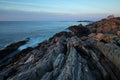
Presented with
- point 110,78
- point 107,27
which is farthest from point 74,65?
point 107,27

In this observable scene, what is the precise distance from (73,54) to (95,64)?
2171 mm

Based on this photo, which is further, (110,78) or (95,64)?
(95,64)

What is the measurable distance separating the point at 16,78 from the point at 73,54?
19.5 ft

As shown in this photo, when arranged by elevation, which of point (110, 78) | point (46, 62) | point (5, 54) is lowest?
point (5, 54)

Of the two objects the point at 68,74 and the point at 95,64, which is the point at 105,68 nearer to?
the point at 95,64

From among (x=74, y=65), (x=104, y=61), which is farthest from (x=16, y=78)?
(x=104, y=61)

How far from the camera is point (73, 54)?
564 inches

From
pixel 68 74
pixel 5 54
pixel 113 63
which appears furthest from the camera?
pixel 5 54

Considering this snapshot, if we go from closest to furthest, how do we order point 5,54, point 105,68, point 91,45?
1. point 105,68
2. point 91,45
3. point 5,54

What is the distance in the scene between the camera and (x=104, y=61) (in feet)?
48.4

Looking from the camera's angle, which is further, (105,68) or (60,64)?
(105,68)

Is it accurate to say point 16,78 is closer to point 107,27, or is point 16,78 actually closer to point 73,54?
point 73,54

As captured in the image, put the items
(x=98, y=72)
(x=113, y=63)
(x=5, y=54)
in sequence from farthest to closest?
(x=5, y=54) < (x=113, y=63) < (x=98, y=72)

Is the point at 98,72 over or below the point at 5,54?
over
